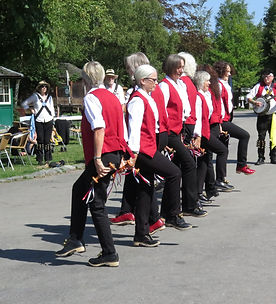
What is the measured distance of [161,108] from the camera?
7676 mm

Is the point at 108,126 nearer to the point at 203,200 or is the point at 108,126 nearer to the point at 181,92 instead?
the point at 181,92

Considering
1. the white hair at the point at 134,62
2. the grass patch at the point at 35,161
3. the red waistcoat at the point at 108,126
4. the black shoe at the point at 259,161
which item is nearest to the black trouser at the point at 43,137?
the grass patch at the point at 35,161

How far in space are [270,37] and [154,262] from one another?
6792cm

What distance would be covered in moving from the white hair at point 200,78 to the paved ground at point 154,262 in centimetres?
169

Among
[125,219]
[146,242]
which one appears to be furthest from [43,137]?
[146,242]

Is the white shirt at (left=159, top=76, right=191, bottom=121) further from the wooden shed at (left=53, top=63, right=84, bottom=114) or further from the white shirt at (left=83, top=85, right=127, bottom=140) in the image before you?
the wooden shed at (left=53, top=63, right=84, bottom=114)

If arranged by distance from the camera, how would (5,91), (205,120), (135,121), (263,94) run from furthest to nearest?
(5,91)
(263,94)
(205,120)
(135,121)

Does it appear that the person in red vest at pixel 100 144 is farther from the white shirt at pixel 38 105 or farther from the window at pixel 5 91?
the window at pixel 5 91

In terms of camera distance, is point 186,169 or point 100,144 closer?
point 100,144

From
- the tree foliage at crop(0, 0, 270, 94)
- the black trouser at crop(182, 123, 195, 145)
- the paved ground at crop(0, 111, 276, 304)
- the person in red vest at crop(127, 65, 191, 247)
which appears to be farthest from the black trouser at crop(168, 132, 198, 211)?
the tree foliage at crop(0, 0, 270, 94)

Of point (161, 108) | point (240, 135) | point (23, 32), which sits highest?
point (23, 32)

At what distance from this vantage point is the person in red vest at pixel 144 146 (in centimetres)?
677

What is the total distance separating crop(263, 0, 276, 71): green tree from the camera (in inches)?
2709

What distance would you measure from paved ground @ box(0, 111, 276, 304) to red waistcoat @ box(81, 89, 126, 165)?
42.8 inches
